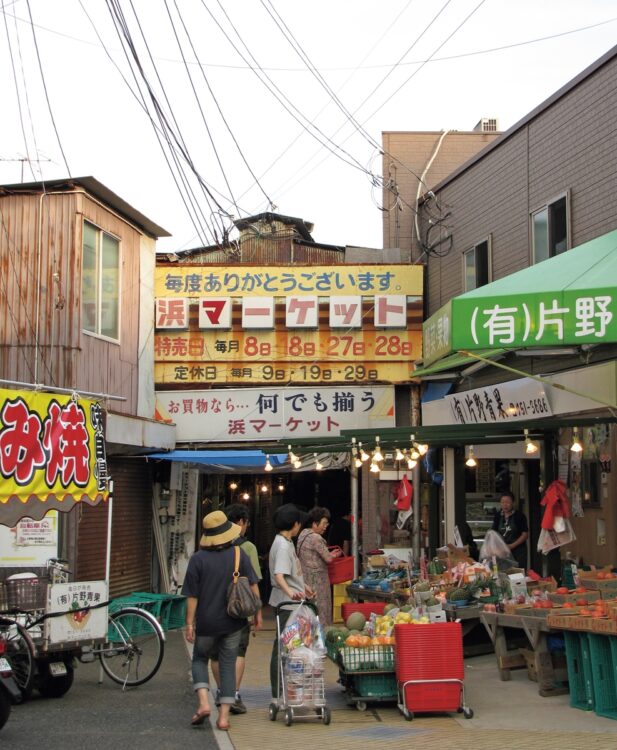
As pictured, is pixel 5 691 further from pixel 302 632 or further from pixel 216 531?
pixel 302 632

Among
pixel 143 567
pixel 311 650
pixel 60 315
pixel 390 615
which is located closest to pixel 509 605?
pixel 390 615

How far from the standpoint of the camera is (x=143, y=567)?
1911cm

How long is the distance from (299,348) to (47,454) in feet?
35.1

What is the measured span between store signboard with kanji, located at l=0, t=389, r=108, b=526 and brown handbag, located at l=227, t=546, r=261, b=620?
194 centimetres

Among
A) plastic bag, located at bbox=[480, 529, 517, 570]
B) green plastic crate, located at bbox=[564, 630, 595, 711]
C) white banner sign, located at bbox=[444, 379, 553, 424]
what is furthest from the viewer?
white banner sign, located at bbox=[444, 379, 553, 424]

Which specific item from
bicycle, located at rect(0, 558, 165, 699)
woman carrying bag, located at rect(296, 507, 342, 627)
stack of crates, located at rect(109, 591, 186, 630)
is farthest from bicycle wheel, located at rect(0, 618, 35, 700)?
stack of crates, located at rect(109, 591, 186, 630)

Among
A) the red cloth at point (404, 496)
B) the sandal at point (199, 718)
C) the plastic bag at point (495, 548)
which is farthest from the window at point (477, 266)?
the sandal at point (199, 718)

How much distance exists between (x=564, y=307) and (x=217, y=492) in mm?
14531

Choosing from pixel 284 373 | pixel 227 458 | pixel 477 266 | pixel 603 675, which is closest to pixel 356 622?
pixel 603 675

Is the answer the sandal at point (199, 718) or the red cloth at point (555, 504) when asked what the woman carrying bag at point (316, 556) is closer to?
the red cloth at point (555, 504)

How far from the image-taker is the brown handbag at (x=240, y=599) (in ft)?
28.4

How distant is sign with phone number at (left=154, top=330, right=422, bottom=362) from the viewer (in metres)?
19.8

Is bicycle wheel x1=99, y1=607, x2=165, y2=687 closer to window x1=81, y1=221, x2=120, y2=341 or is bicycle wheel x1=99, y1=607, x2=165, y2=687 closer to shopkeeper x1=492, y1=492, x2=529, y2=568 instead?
shopkeeper x1=492, y1=492, x2=529, y2=568

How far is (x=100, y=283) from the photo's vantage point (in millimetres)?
17000
